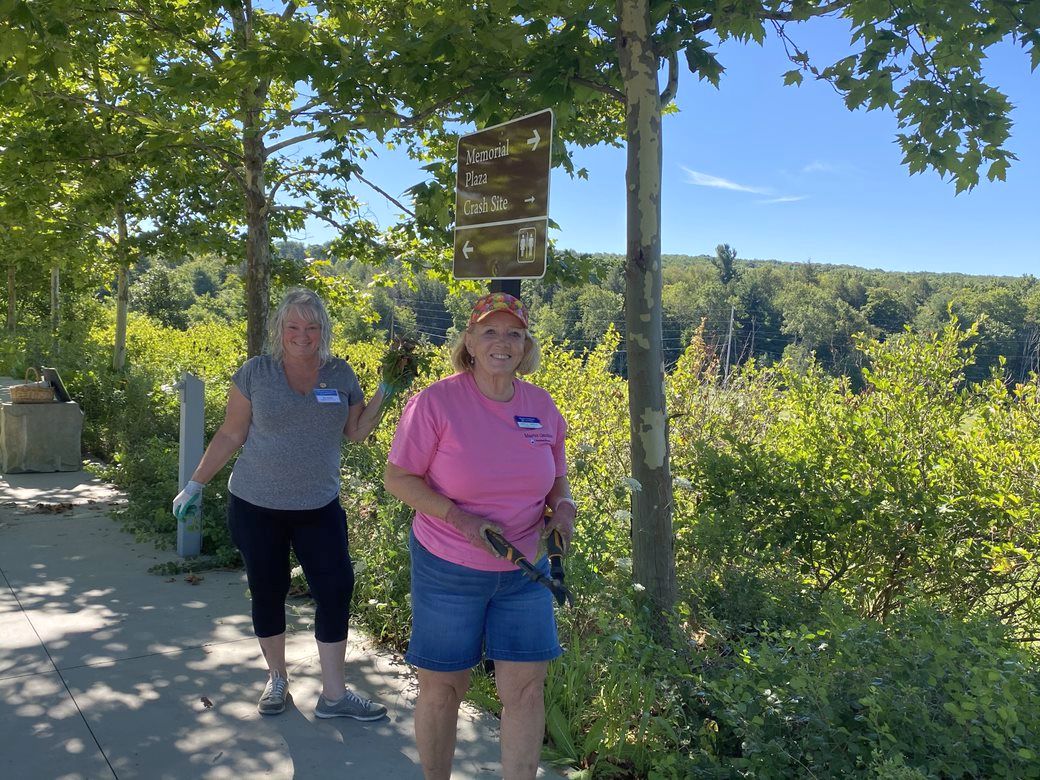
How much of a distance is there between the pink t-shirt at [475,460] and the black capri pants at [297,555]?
966mm

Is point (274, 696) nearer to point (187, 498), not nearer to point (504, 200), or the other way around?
point (187, 498)

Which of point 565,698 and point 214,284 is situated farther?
point 214,284

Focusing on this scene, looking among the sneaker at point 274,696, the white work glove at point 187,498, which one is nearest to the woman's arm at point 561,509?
the sneaker at point 274,696

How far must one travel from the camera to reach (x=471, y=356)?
9.06ft

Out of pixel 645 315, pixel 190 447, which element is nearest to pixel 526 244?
pixel 645 315

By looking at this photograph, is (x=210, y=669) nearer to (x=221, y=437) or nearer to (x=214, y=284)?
(x=221, y=437)

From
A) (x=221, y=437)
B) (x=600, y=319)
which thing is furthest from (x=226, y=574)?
(x=600, y=319)

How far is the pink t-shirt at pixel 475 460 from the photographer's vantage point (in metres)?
2.57

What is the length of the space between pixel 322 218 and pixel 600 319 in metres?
54.5

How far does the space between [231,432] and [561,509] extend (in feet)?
5.13

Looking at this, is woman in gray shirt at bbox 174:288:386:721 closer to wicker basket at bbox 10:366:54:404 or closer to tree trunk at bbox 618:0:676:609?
tree trunk at bbox 618:0:676:609

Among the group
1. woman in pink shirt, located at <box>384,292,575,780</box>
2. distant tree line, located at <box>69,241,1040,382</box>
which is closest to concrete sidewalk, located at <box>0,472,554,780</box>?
woman in pink shirt, located at <box>384,292,575,780</box>

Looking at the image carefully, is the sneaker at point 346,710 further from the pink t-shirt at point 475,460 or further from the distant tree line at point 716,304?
the distant tree line at point 716,304

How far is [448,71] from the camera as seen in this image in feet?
13.3
